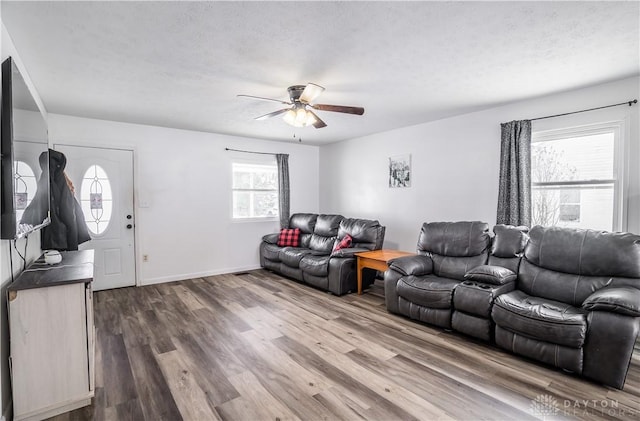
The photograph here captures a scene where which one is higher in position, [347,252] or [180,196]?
[180,196]

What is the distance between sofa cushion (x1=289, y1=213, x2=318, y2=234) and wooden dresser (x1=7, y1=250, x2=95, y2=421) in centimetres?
392

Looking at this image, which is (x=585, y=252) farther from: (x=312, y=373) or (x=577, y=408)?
(x=312, y=373)

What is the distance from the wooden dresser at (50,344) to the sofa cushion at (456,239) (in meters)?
3.48

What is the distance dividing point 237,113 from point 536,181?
3791mm

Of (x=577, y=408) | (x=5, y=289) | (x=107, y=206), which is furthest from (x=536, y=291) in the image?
(x=107, y=206)

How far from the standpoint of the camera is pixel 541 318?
244cm

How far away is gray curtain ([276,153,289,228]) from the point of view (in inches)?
241

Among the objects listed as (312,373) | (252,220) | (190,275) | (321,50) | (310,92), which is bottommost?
(312,373)

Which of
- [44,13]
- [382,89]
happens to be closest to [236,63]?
[44,13]

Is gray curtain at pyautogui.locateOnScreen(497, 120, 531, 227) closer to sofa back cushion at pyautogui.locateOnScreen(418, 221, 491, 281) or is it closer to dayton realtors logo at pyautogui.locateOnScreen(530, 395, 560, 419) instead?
sofa back cushion at pyautogui.locateOnScreen(418, 221, 491, 281)

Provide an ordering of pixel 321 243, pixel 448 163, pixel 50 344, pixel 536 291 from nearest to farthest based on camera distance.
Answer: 1. pixel 50 344
2. pixel 536 291
3. pixel 448 163
4. pixel 321 243

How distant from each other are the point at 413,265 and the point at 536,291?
1193mm

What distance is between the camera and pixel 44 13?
190cm

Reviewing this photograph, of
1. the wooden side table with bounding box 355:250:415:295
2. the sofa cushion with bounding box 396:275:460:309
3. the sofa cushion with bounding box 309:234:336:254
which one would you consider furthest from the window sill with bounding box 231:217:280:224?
the sofa cushion with bounding box 396:275:460:309
